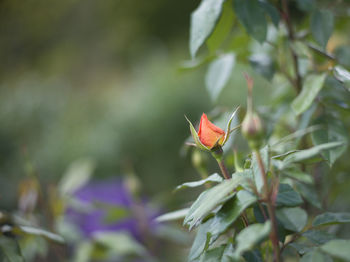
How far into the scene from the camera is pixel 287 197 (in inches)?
13.4

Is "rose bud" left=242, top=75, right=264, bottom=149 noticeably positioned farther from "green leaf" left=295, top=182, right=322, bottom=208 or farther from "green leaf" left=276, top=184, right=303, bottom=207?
"green leaf" left=295, top=182, right=322, bottom=208

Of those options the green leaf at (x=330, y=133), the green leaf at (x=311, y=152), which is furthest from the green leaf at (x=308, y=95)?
the green leaf at (x=311, y=152)

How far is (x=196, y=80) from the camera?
2.23 meters

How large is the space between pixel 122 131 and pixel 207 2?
1.65 metres

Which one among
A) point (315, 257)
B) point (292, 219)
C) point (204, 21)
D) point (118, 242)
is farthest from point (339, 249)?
point (118, 242)

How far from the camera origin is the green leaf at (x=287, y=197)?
0.33 m

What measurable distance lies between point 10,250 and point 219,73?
1.24ft

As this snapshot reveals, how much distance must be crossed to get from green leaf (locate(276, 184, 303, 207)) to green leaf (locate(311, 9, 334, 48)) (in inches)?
9.3

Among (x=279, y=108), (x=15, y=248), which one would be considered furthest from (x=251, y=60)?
(x=15, y=248)

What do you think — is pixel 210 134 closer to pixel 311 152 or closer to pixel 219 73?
pixel 311 152

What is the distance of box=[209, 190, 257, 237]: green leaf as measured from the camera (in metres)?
0.30

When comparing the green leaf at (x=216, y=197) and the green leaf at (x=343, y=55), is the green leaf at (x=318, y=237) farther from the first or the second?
the green leaf at (x=343, y=55)

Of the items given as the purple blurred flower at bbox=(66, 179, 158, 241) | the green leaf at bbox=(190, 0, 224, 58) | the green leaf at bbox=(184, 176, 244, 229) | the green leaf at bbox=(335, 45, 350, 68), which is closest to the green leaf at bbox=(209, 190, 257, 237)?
the green leaf at bbox=(184, 176, 244, 229)

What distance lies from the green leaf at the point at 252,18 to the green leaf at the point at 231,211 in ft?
0.78
